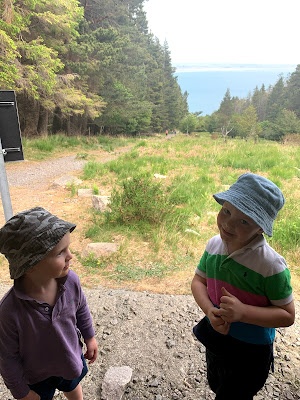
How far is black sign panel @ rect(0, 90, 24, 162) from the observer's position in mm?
2374

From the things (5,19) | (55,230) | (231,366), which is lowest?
(231,366)

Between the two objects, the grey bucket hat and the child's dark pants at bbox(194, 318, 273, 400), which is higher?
the grey bucket hat

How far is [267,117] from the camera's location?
49250 mm

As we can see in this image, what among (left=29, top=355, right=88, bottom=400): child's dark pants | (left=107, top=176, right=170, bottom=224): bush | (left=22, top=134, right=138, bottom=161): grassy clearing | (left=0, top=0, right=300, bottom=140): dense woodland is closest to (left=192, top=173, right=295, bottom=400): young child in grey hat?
(left=29, top=355, right=88, bottom=400): child's dark pants

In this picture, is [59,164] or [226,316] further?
[59,164]

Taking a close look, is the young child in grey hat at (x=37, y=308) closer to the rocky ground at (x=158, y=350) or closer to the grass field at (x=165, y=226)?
the rocky ground at (x=158, y=350)

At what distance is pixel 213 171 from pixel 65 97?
8414mm

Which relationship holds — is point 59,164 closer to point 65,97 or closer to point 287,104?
point 65,97

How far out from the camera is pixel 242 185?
115 cm

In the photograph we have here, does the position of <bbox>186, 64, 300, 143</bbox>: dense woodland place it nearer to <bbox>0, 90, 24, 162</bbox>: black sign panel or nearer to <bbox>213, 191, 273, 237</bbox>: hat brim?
<bbox>0, 90, 24, 162</bbox>: black sign panel

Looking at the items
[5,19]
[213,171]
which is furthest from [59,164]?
[213,171]

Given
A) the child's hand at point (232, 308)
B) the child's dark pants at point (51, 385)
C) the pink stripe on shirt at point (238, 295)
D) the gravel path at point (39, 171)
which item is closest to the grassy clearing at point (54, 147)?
the gravel path at point (39, 171)

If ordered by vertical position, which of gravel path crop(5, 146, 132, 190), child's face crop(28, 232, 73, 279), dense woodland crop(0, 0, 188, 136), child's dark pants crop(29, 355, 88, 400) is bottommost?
gravel path crop(5, 146, 132, 190)

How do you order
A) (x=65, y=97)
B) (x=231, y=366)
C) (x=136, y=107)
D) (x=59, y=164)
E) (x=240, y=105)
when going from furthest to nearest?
1. (x=240, y=105)
2. (x=136, y=107)
3. (x=65, y=97)
4. (x=59, y=164)
5. (x=231, y=366)
